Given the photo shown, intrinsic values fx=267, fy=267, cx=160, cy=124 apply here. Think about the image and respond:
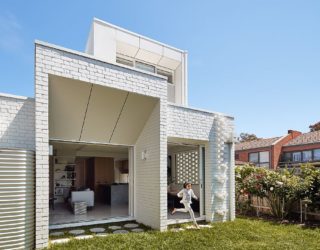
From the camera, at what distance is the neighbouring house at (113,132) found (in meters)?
6.30

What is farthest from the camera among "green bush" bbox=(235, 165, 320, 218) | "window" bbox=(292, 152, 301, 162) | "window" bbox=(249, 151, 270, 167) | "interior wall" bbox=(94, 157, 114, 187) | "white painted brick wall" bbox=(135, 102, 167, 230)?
"window" bbox=(249, 151, 270, 167)

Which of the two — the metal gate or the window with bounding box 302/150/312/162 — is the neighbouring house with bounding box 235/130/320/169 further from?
the metal gate

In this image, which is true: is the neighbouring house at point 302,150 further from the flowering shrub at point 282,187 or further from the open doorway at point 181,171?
the open doorway at point 181,171

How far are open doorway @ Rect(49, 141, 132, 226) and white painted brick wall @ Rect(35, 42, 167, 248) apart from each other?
137 inches

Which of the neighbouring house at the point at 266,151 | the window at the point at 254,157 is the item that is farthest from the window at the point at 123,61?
the window at the point at 254,157

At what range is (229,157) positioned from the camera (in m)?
10.6

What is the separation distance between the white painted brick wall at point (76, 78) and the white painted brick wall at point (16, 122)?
930 millimetres

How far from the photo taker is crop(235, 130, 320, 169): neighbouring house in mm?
29375

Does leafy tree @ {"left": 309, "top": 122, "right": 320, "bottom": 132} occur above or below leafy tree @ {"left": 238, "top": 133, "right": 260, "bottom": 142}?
above

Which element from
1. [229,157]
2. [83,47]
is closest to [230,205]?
[229,157]

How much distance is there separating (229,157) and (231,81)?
14.8 ft

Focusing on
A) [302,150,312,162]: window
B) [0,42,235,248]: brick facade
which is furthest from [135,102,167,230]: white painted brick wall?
[302,150,312,162]: window

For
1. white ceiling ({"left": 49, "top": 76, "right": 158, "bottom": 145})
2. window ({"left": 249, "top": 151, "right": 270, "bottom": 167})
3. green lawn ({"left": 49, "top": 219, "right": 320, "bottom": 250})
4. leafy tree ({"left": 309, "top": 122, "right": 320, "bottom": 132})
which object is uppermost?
leafy tree ({"left": 309, "top": 122, "right": 320, "bottom": 132})

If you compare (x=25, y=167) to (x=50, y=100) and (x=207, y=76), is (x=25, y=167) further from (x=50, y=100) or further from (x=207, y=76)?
(x=207, y=76)
